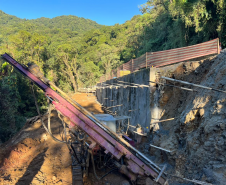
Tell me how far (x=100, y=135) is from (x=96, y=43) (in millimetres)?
60344

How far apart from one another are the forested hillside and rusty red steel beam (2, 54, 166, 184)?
10.6 metres

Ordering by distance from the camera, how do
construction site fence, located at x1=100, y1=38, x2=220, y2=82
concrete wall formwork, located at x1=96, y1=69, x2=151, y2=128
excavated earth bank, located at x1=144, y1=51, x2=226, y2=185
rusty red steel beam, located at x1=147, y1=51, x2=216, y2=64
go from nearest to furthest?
excavated earth bank, located at x1=144, y1=51, x2=226, y2=185, construction site fence, located at x1=100, y1=38, x2=220, y2=82, rusty red steel beam, located at x1=147, y1=51, x2=216, y2=64, concrete wall formwork, located at x1=96, y1=69, x2=151, y2=128

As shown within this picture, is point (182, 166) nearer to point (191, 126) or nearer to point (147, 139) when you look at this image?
point (191, 126)

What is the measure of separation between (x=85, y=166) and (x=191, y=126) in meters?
3.92

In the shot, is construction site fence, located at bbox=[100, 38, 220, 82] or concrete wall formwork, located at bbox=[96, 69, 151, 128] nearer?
construction site fence, located at bbox=[100, 38, 220, 82]

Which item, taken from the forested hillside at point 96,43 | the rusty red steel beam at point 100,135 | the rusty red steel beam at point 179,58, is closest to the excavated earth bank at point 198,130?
the rusty red steel beam at point 100,135

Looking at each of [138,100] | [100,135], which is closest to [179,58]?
[138,100]

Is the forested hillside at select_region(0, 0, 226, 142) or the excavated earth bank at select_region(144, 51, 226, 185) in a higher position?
the forested hillside at select_region(0, 0, 226, 142)

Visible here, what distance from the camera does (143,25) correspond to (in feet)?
101

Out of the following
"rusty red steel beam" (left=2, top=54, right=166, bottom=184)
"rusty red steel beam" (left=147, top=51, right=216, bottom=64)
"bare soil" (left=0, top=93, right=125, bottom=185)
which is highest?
"rusty red steel beam" (left=147, top=51, right=216, bottom=64)

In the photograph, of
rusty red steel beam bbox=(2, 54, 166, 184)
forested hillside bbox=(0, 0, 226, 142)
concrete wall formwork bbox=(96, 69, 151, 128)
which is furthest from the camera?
forested hillside bbox=(0, 0, 226, 142)

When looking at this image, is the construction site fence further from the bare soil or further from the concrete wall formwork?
the bare soil

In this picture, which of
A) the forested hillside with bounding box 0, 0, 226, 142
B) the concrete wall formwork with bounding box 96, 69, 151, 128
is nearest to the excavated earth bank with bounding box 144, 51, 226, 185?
the concrete wall formwork with bounding box 96, 69, 151, 128

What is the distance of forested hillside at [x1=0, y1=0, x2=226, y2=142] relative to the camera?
1195 cm
